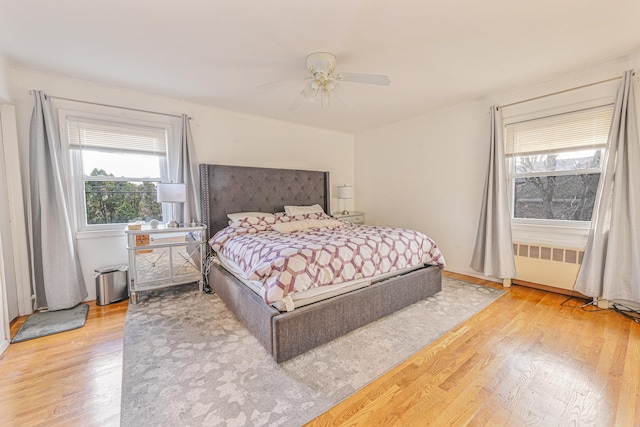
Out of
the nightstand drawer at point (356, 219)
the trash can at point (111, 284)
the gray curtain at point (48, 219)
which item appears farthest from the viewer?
the nightstand drawer at point (356, 219)

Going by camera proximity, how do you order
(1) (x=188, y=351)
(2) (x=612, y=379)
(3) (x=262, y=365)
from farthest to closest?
(1) (x=188, y=351)
(3) (x=262, y=365)
(2) (x=612, y=379)

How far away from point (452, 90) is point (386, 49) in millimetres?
1423

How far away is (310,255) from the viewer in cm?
208

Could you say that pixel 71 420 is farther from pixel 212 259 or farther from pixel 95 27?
pixel 95 27

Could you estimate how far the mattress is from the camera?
6.30 ft

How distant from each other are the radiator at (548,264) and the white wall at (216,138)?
10.1 ft

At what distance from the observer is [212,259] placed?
128 inches

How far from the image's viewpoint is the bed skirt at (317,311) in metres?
1.86

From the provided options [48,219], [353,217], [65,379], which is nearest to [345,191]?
[353,217]

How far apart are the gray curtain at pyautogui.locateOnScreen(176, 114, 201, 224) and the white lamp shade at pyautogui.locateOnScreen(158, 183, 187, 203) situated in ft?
0.89

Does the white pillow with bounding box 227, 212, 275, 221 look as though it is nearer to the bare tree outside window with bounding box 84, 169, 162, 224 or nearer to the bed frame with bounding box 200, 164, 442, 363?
the bed frame with bounding box 200, 164, 442, 363

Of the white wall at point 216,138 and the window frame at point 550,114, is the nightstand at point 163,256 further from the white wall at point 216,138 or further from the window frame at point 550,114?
the window frame at point 550,114

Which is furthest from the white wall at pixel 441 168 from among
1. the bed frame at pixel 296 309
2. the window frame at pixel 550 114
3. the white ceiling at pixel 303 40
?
the bed frame at pixel 296 309

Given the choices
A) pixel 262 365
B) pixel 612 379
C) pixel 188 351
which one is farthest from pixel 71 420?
pixel 612 379
